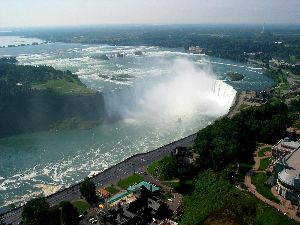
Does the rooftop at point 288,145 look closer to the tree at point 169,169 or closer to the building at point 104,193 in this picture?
the tree at point 169,169

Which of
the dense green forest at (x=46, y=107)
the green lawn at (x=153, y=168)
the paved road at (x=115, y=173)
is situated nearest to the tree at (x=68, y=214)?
the paved road at (x=115, y=173)

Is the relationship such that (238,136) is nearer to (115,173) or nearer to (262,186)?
(262,186)

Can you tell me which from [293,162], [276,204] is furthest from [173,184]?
[293,162]

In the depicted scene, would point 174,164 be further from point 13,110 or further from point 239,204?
point 13,110

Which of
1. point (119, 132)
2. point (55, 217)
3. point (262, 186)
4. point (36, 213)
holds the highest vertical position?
point (36, 213)

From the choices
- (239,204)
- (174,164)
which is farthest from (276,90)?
(239,204)

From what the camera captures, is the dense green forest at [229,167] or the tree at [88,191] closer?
the dense green forest at [229,167]
